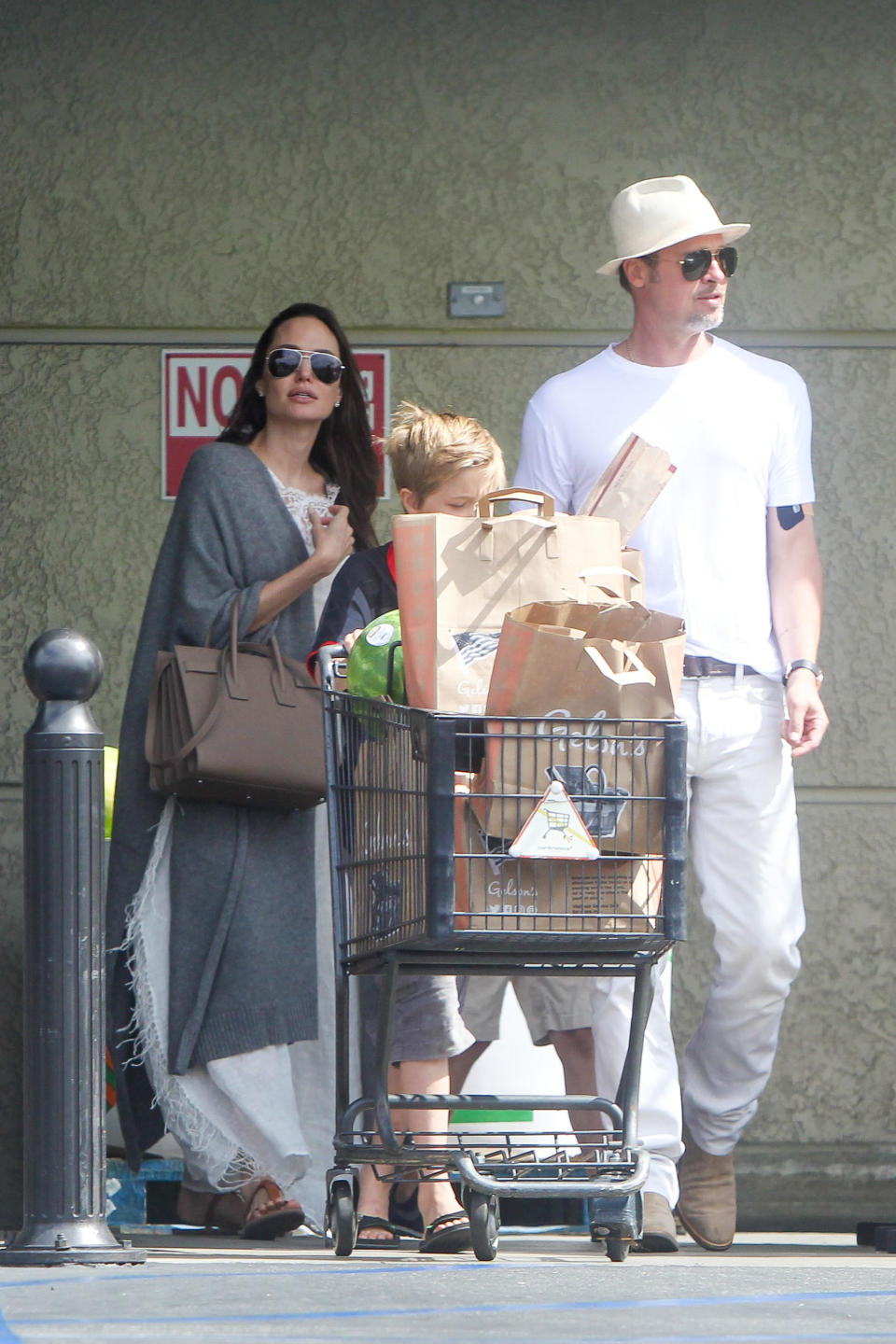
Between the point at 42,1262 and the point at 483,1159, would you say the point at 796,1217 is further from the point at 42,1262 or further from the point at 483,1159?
the point at 42,1262

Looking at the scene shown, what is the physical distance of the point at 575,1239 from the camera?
5.07 metres

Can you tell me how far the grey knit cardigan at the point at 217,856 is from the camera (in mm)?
5145

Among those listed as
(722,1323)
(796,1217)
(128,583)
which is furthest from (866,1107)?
(722,1323)

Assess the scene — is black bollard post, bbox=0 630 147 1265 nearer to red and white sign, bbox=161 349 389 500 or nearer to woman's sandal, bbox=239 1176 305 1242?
woman's sandal, bbox=239 1176 305 1242

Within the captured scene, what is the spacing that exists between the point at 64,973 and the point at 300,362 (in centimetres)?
181

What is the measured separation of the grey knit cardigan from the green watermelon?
844 millimetres

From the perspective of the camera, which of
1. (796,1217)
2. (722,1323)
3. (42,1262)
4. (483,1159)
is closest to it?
(722,1323)

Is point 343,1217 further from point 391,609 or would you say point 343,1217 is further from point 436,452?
point 436,452

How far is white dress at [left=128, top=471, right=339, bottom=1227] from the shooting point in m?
5.09

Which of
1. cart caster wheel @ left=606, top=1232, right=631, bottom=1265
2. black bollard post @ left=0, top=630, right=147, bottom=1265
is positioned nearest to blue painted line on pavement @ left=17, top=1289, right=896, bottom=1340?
cart caster wheel @ left=606, top=1232, right=631, bottom=1265


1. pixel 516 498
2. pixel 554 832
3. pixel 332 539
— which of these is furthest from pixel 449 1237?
pixel 332 539

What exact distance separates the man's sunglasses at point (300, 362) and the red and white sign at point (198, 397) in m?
0.89

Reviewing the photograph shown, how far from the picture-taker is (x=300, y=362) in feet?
17.4

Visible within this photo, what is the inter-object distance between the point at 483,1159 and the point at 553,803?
0.74m
